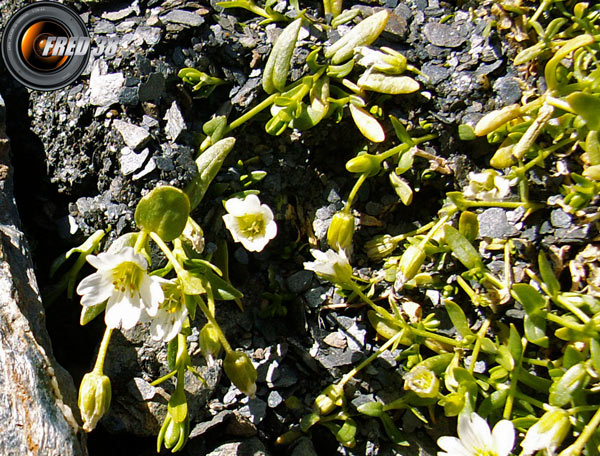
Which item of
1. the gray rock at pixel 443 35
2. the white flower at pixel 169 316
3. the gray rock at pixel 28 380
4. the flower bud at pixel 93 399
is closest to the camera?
the gray rock at pixel 28 380

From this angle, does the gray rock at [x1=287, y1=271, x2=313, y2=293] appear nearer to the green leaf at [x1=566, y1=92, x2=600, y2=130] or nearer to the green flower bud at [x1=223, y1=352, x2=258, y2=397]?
the green flower bud at [x1=223, y1=352, x2=258, y2=397]

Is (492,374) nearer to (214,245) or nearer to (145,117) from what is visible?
(214,245)

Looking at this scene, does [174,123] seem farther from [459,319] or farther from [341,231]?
[459,319]

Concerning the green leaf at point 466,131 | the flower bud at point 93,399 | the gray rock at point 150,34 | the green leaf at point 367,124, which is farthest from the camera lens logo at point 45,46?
the green leaf at point 466,131

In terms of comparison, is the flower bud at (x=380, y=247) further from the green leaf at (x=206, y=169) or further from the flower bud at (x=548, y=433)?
the flower bud at (x=548, y=433)

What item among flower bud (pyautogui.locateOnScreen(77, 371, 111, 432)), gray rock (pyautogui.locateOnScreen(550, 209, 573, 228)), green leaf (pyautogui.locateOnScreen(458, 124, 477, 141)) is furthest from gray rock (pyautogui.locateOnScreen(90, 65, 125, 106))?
gray rock (pyautogui.locateOnScreen(550, 209, 573, 228))

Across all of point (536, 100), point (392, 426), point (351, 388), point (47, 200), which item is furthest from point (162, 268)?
point (536, 100)
